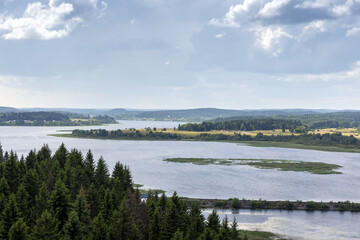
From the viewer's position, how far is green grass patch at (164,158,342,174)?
141375 millimetres

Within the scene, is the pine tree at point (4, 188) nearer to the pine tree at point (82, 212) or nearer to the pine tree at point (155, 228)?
the pine tree at point (82, 212)

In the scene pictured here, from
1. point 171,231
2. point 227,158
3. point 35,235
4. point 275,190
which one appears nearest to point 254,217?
point 275,190

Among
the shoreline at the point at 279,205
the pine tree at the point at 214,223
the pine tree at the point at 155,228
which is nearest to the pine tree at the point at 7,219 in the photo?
the pine tree at the point at 155,228

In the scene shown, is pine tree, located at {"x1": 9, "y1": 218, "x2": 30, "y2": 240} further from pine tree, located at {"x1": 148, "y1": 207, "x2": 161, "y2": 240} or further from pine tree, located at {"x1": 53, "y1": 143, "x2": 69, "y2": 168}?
pine tree, located at {"x1": 53, "y1": 143, "x2": 69, "y2": 168}

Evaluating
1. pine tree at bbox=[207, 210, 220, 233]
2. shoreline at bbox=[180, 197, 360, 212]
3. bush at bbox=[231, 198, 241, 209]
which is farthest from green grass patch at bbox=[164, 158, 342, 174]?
pine tree at bbox=[207, 210, 220, 233]

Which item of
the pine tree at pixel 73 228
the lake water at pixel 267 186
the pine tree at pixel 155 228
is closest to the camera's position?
the pine tree at pixel 73 228

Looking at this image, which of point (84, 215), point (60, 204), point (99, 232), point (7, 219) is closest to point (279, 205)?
point (84, 215)

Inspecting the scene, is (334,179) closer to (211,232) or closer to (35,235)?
(211,232)

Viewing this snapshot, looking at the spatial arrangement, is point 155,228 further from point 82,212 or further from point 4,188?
point 4,188

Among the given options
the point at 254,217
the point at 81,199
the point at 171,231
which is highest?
the point at 81,199

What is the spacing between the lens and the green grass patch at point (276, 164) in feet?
464

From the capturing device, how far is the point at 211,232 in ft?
139

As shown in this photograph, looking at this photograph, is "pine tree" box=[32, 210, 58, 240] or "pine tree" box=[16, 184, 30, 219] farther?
"pine tree" box=[16, 184, 30, 219]

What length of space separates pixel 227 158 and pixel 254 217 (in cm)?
8887
